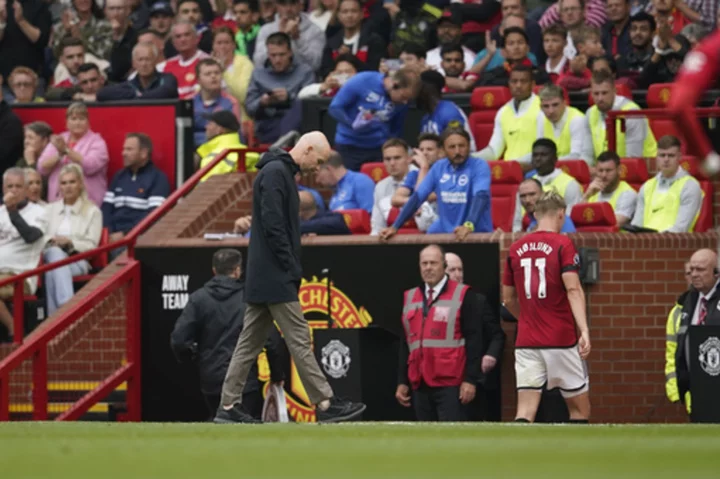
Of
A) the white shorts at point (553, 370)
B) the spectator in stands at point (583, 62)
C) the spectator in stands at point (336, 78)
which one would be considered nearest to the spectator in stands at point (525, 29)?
the spectator in stands at point (583, 62)

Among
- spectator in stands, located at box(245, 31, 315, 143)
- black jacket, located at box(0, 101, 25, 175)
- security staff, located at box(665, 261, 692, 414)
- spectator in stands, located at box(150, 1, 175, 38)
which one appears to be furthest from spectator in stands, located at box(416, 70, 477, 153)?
spectator in stands, located at box(150, 1, 175, 38)

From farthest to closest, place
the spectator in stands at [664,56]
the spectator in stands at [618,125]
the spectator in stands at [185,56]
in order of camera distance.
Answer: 1. the spectator in stands at [185,56]
2. the spectator in stands at [664,56]
3. the spectator in stands at [618,125]

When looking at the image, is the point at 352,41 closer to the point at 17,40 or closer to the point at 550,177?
the point at 17,40

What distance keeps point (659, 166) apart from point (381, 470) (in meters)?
7.97

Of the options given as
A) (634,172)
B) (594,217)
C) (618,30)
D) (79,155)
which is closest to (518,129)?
(634,172)

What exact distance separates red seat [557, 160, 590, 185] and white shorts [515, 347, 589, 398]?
4.01m

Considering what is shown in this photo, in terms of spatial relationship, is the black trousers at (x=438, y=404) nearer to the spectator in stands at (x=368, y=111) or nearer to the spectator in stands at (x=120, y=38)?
the spectator in stands at (x=368, y=111)

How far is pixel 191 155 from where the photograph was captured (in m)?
17.6

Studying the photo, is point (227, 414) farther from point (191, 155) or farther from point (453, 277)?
point (191, 155)

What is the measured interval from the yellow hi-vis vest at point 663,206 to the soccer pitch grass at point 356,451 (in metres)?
5.18

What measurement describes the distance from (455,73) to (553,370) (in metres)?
6.88

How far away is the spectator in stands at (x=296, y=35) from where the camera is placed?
1905cm

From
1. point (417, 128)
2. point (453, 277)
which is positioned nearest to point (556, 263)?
point (453, 277)

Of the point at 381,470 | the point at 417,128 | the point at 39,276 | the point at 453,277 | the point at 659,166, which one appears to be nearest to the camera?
the point at 381,470
